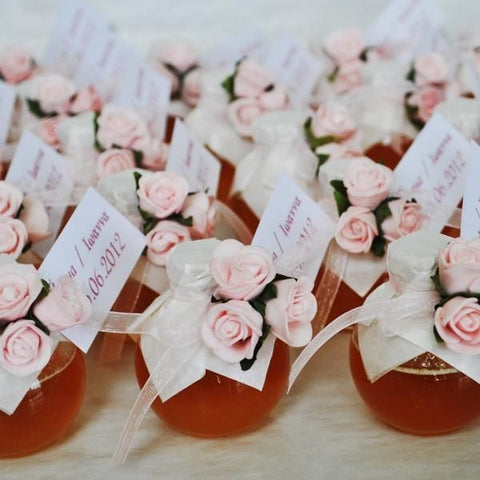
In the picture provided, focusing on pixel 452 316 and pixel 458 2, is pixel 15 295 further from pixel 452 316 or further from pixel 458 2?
pixel 458 2

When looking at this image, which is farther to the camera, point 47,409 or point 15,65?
point 15,65

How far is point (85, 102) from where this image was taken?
153 centimetres

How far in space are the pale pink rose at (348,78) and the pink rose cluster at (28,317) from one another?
3.42ft

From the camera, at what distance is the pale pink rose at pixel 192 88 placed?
1751 mm

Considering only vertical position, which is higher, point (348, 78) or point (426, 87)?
point (426, 87)

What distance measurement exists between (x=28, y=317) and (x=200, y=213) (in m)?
0.31

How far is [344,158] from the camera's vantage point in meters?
1.19

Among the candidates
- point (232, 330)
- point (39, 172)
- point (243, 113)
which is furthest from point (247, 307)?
point (243, 113)

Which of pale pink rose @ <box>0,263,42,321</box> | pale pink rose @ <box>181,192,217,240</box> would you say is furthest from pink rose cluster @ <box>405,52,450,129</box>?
pale pink rose @ <box>0,263,42,321</box>

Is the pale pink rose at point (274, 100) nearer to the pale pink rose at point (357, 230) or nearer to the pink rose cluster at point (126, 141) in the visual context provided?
the pink rose cluster at point (126, 141)

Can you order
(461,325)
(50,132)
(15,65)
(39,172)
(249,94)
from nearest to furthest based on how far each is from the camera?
(461,325), (39,172), (50,132), (249,94), (15,65)

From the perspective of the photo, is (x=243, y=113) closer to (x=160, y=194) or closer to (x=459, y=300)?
(x=160, y=194)

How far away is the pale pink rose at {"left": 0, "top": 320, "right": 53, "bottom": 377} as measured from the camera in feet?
2.70

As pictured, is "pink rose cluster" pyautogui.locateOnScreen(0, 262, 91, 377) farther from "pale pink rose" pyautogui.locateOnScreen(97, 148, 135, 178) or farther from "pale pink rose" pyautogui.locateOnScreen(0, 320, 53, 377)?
"pale pink rose" pyautogui.locateOnScreen(97, 148, 135, 178)
